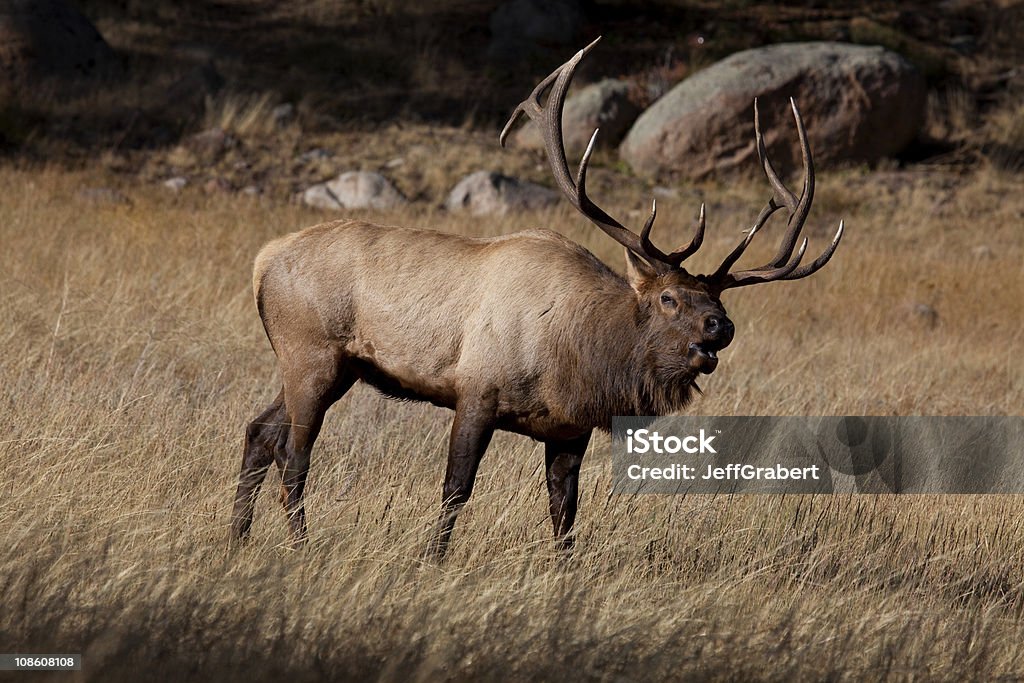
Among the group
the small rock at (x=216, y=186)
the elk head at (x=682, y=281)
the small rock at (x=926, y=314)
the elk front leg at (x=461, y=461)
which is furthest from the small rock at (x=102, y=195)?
the elk front leg at (x=461, y=461)

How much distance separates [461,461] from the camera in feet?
17.6

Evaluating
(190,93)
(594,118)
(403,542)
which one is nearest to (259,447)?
(403,542)

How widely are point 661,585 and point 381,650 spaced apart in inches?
60.5

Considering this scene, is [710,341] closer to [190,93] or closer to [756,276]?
[756,276]

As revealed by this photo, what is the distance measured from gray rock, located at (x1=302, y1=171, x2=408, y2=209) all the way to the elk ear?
9.93 metres

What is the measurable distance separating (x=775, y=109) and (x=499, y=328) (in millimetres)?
12976

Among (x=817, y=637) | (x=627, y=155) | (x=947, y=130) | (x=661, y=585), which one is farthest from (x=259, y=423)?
(x=947, y=130)

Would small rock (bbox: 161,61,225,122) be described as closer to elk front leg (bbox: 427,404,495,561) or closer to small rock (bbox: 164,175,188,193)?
small rock (bbox: 164,175,188,193)

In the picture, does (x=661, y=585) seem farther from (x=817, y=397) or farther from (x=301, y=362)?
(x=817, y=397)

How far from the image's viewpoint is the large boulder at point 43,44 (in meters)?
17.8

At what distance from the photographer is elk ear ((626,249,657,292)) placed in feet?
18.1

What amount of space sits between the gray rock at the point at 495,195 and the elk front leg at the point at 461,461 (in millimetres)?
9718

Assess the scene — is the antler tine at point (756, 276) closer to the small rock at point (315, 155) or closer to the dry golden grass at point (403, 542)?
the dry golden grass at point (403, 542)

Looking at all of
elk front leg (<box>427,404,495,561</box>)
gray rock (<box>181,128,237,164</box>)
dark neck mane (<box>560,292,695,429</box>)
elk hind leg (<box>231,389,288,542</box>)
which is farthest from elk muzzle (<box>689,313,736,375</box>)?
gray rock (<box>181,128,237,164</box>)
